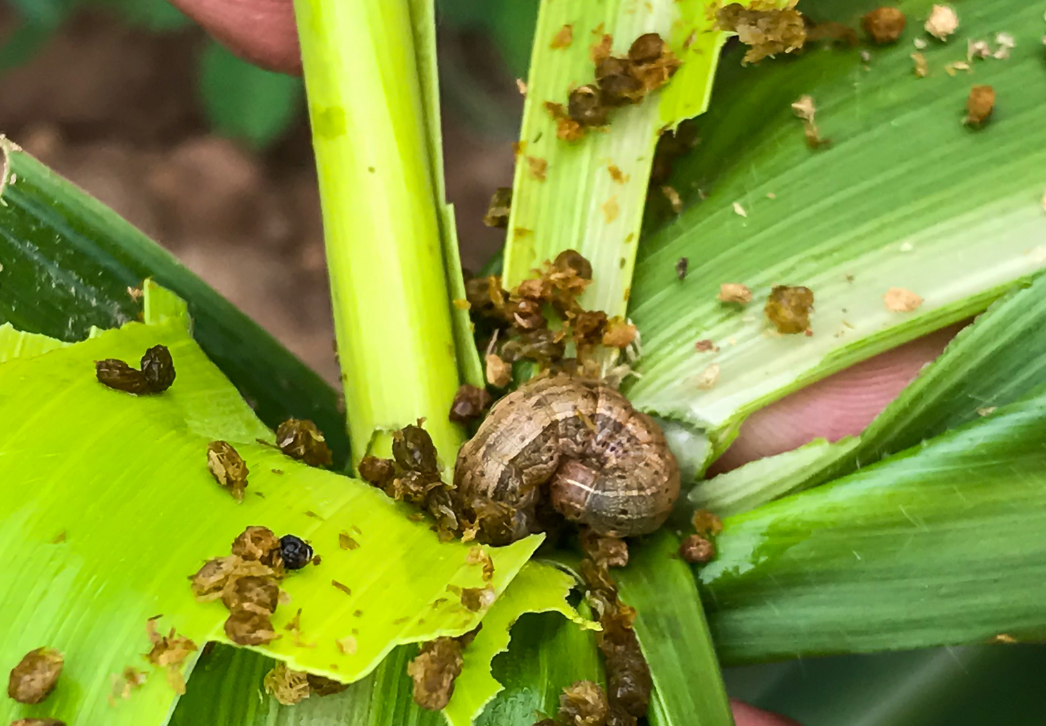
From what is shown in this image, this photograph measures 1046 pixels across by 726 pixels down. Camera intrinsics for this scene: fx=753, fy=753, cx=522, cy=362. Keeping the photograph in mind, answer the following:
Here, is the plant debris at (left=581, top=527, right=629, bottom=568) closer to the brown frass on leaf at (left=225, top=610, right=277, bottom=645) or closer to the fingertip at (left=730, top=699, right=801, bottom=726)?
the brown frass on leaf at (left=225, top=610, right=277, bottom=645)

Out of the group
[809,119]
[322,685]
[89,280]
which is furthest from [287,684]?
[809,119]

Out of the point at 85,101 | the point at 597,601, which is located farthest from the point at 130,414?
the point at 85,101

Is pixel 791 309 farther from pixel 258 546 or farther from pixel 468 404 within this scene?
pixel 258 546

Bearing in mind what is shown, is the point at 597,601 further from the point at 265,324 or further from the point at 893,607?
the point at 265,324

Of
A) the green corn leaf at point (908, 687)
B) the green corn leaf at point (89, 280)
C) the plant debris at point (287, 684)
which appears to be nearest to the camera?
the plant debris at point (287, 684)

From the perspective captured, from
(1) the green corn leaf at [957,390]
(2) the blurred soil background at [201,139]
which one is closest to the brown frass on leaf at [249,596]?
(1) the green corn leaf at [957,390]

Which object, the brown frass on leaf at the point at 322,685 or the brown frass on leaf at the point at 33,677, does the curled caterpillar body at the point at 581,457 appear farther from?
the brown frass on leaf at the point at 33,677

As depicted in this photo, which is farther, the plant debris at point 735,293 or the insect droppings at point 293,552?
the plant debris at point 735,293
